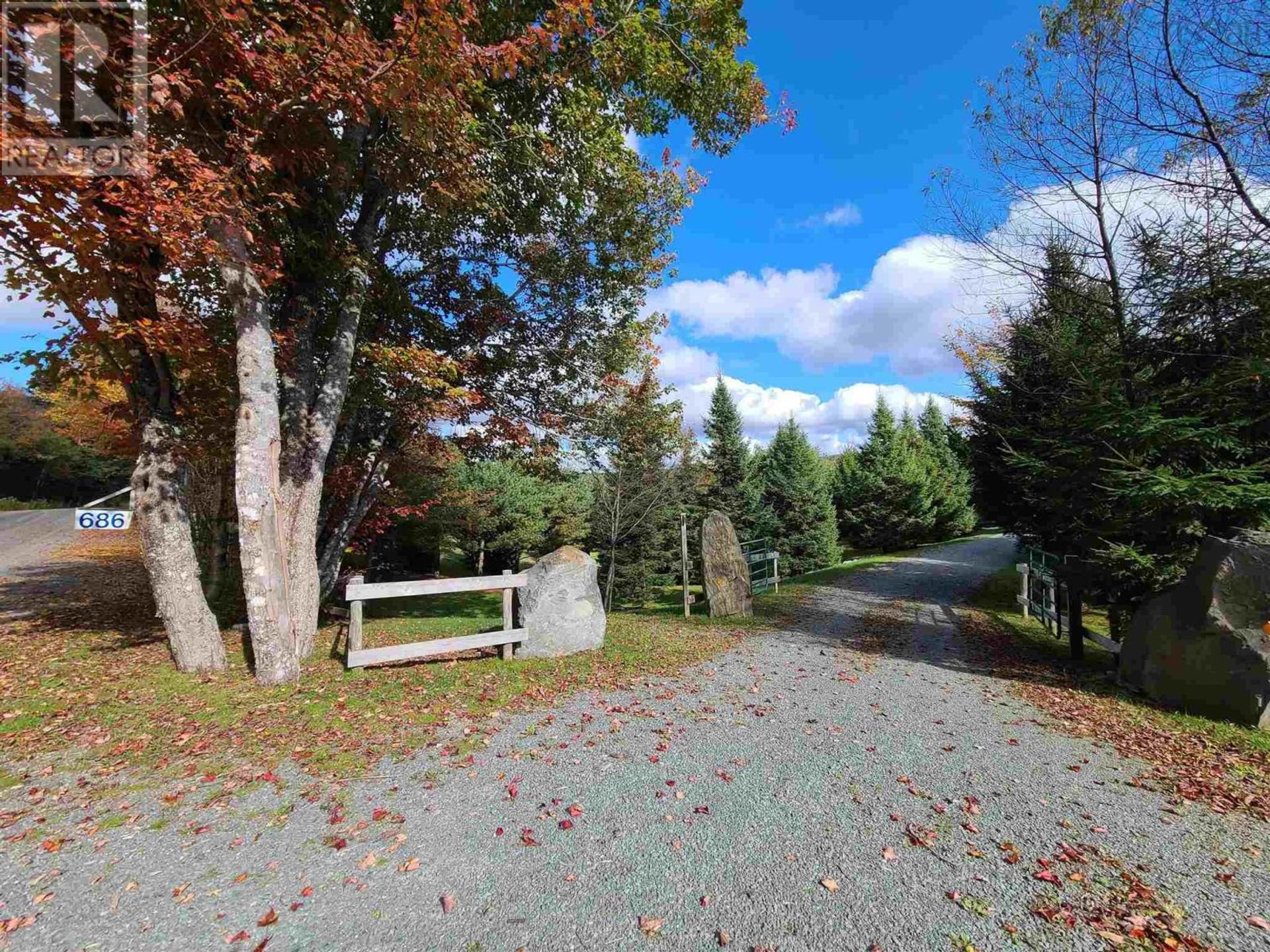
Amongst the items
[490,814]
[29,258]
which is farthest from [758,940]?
[29,258]

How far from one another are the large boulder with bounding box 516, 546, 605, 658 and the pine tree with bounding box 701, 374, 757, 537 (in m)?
14.3

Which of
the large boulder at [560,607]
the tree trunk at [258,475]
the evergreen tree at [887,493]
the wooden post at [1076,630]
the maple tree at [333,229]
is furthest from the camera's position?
the evergreen tree at [887,493]

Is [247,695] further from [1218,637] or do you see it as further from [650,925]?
[1218,637]

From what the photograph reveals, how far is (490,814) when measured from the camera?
329 cm

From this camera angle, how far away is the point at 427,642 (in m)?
6.25

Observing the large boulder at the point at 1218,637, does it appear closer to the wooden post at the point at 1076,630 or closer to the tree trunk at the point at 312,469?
the wooden post at the point at 1076,630

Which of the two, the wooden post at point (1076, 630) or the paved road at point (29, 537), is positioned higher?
the paved road at point (29, 537)

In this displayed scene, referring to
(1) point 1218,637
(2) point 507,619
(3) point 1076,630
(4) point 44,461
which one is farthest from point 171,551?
(4) point 44,461

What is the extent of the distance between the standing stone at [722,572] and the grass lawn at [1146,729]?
373cm

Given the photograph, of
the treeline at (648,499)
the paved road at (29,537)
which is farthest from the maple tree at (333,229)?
the paved road at (29,537)

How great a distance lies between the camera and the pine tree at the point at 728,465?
70.9 ft

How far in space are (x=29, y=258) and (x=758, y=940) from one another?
7222 millimetres

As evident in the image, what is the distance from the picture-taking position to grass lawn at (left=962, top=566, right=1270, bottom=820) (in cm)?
378

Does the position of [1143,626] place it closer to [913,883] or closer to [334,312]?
[913,883]
